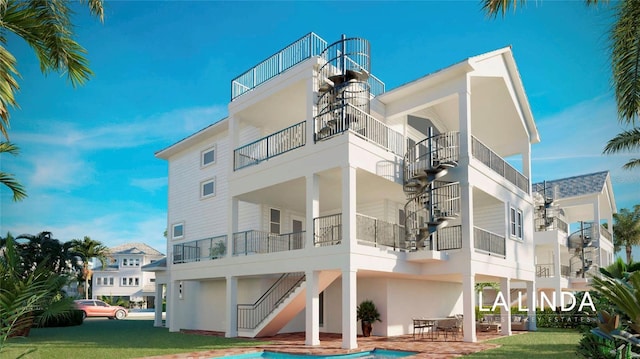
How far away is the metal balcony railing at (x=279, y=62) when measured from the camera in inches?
734

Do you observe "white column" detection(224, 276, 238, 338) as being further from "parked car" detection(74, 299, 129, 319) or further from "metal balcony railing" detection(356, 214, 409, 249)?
"parked car" detection(74, 299, 129, 319)

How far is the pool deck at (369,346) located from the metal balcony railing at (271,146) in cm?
664

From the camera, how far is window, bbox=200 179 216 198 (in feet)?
83.7

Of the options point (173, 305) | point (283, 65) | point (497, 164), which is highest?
point (283, 65)

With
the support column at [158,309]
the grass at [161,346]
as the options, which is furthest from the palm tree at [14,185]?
the support column at [158,309]

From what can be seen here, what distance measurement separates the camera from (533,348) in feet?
51.2

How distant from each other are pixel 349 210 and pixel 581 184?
27.1 metres

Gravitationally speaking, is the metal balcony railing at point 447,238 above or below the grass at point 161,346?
above

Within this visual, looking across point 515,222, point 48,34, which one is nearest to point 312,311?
point 48,34

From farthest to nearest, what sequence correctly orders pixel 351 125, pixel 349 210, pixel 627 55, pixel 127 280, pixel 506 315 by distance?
pixel 127 280 < pixel 506 315 < pixel 351 125 < pixel 349 210 < pixel 627 55

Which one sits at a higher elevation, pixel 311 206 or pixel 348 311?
pixel 311 206

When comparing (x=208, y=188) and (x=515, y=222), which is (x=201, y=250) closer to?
(x=208, y=188)

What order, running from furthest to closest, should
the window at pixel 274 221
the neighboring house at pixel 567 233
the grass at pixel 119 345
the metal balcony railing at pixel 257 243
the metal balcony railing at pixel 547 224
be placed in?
the metal balcony railing at pixel 547 224 < the neighboring house at pixel 567 233 < the window at pixel 274 221 < the metal balcony railing at pixel 257 243 < the grass at pixel 119 345

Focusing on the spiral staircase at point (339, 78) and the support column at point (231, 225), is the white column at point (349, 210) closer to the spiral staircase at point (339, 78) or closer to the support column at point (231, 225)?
the spiral staircase at point (339, 78)
